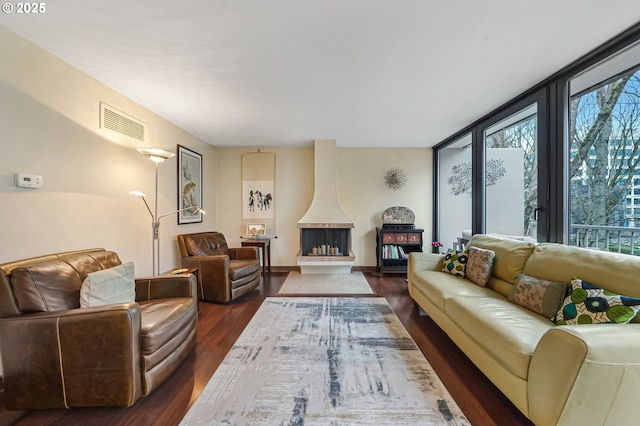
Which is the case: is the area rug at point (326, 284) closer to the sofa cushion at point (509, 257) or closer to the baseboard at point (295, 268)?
the baseboard at point (295, 268)

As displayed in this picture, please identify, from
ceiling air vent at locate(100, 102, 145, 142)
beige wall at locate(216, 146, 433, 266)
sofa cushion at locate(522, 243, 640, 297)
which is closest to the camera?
sofa cushion at locate(522, 243, 640, 297)

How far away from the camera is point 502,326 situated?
1570mm

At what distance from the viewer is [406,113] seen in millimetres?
3270

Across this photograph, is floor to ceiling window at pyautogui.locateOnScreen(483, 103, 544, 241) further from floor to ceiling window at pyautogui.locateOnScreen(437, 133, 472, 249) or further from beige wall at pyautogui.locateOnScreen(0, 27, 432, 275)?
beige wall at pyautogui.locateOnScreen(0, 27, 432, 275)

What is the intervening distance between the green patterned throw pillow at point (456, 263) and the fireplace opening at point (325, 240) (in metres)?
2.00

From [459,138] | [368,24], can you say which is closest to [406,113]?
[459,138]

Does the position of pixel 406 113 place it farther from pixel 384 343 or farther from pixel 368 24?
pixel 384 343

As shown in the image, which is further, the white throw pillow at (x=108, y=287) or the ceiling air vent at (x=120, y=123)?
the ceiling air vent at (x=120, y=123)

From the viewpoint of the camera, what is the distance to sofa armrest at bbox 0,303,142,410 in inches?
56.2

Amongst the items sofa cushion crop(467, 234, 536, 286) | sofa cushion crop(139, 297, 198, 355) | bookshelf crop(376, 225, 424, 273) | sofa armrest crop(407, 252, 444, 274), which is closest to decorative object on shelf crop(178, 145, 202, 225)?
sofa cushion crop(139, 297, 198, 355)

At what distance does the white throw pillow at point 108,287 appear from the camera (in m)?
1.67

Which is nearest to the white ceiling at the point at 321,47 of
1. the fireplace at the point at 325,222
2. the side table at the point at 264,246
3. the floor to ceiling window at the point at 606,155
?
the floor to ceiling window at the point at 606,155

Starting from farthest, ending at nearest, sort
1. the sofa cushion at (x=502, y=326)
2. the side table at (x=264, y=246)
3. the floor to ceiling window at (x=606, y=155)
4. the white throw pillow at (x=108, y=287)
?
the side table at (x=264, y=246)
the floor to ceiling window at (x=606, y=155)
the white throw pillow at (x=108, y=287)
the sofa cushion at (x=502, y=326)

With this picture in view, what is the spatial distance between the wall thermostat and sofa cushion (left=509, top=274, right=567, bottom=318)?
12.2ft
